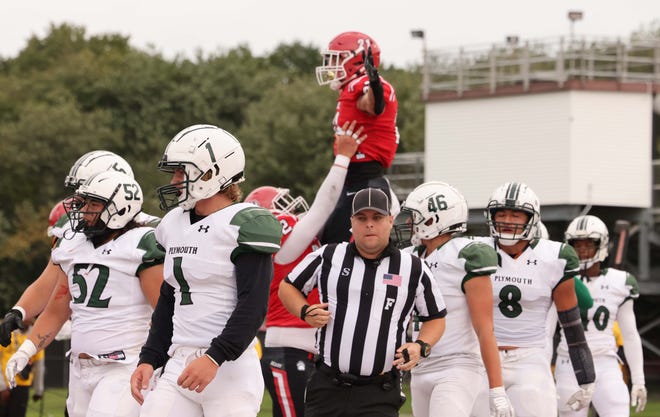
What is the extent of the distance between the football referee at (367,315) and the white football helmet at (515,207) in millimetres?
→ 1995

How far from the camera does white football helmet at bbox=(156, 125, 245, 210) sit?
22.7 ft

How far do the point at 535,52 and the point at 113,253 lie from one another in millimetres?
24160

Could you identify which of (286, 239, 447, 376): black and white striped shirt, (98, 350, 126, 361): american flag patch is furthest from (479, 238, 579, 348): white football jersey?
(98, 350, 126, 361): american flag patch

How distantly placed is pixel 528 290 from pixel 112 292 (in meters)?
2.71

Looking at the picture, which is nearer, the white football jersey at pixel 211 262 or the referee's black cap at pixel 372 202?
the white football jersey at pixel 211 262

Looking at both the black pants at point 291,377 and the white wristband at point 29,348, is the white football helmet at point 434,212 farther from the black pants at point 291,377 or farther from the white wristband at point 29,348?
the white wristband at point 29,348

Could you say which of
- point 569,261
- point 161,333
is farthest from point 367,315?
point 569,261

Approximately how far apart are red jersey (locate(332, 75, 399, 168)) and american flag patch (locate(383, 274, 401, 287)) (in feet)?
4.37

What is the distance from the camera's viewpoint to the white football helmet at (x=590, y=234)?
12.2m

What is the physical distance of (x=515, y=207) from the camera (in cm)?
933

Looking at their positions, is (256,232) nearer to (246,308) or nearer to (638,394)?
(246,308)

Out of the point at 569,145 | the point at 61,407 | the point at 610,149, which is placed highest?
the point at 569,145

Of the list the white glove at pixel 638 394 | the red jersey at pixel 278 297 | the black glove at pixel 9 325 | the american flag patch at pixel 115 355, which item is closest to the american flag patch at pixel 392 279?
the red jersey at pixel 278 297

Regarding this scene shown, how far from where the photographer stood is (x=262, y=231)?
6.71 meters
